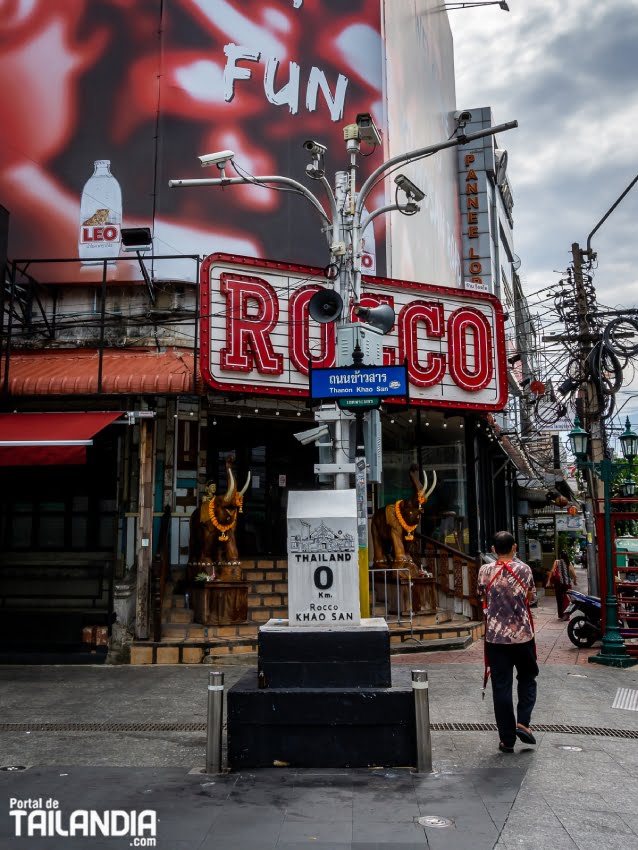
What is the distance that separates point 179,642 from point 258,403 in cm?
587

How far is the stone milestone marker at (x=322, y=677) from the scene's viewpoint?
7004 mm

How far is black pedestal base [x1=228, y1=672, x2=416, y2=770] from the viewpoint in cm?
699

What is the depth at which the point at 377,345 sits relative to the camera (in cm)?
1048

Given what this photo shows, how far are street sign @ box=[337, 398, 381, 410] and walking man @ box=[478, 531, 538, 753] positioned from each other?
2.50 metres

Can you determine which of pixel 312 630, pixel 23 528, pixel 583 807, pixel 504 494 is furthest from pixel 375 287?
pixel 504 494

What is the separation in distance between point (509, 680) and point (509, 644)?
37 cm

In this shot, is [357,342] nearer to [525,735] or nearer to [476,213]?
[525,735]

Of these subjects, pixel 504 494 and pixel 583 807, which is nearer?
pixel 583 807

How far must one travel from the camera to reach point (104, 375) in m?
13.9

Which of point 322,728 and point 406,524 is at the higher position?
point 406,524

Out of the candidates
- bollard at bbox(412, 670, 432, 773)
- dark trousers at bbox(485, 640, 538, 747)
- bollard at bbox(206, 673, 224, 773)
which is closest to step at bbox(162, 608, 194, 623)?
bollard at bbox(206, 673, 224, 773)

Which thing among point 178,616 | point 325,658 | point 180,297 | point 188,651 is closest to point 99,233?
point 180,297

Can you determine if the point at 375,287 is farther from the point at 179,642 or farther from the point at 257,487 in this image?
the point at 179,642

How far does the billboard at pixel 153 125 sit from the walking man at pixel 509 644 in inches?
448
